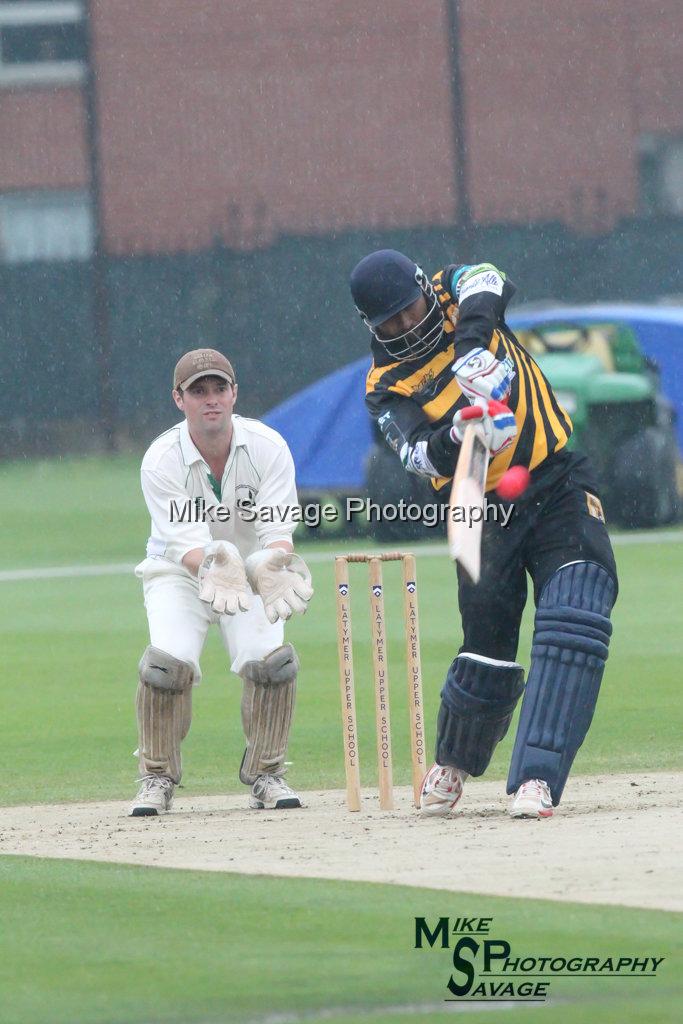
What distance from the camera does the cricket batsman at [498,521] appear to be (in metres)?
6.56

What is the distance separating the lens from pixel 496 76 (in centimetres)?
3309

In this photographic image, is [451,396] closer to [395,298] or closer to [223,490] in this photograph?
[395,298]

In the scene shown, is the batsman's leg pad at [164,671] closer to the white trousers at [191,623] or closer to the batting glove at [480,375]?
the white trousers at [191,623]

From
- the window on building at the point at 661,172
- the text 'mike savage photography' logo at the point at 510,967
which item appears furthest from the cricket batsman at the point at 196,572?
the window on building at the point at 661,172

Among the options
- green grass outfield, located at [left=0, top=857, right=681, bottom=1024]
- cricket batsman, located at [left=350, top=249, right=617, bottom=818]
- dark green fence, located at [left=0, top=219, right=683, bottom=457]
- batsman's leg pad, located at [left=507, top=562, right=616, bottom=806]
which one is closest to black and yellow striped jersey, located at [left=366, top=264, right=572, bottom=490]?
cricket batsman, located at [left=350, top=249, right=617, bottom=818]

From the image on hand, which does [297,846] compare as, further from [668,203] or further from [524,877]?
[668,203]

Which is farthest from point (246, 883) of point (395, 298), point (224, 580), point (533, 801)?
point (395, 298)

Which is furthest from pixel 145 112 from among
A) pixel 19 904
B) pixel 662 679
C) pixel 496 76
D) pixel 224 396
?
pixel 19 904

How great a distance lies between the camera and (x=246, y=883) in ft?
18.5

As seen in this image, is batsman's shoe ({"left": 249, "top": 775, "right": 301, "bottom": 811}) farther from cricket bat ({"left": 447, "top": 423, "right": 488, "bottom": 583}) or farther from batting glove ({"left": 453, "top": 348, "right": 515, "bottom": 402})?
batting glove ({"left": 453, "top": 348, "right": 515, "bottom": 402})

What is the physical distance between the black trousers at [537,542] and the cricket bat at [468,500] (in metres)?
0.27

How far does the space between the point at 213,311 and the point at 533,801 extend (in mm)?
24562

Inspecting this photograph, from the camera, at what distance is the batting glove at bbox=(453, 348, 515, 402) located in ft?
21.2

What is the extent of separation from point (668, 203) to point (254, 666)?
26.7m
